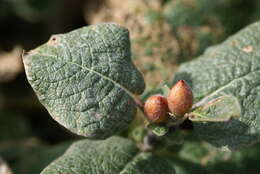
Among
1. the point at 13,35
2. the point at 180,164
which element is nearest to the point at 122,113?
the point at 180,164

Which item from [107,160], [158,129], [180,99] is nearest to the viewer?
[180,99]

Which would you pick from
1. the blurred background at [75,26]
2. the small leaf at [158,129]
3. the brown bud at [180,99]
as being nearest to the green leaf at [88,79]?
the small leaf at [158,129]

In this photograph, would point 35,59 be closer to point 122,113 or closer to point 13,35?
point 122,113

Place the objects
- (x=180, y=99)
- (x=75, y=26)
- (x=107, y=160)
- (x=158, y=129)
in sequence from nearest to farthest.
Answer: (x=180, y=99)
(x=158, y=129)
(x=107, y=160)
(x=75, y=26)

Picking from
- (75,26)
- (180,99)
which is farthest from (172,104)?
(75,26)

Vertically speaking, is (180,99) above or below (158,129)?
above

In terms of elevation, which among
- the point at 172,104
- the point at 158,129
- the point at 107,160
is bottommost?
the point at 107,160

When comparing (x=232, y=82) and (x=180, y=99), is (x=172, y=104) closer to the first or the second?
(x=180, y=99)
